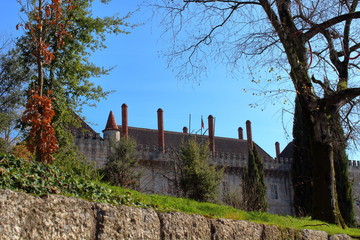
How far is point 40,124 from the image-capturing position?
8.88 meters

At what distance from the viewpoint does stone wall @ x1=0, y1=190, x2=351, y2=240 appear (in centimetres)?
277

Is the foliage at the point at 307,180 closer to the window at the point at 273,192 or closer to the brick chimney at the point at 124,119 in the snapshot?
the window at the point at 273,192

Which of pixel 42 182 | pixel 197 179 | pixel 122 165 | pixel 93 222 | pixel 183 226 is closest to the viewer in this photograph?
pixel 93 222

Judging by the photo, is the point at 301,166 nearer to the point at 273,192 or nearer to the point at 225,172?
the point at 225,172

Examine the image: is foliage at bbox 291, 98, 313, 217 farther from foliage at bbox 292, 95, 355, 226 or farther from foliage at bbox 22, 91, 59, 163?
foliage at bbox 22, 91, 59, 163

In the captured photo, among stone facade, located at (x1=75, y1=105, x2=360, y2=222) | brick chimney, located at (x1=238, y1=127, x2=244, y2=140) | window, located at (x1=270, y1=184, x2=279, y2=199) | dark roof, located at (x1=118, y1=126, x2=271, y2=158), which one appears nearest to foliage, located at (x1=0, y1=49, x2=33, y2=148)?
stone facade, located at (x1=75, y1=105, x2=360, y2=222)

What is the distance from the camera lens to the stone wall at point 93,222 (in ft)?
9.08

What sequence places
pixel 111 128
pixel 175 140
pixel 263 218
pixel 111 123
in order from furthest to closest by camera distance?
pixel 175 140 → pixel 111 123 → pixel 111 128 → pixel 263 218

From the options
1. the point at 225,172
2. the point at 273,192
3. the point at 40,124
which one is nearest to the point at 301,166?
the point at 225,172

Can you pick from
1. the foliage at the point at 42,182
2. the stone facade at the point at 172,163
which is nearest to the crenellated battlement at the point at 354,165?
the stone facade at the point at 172,163

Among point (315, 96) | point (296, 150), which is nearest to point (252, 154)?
point (296, 150)

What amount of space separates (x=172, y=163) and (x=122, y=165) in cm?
370

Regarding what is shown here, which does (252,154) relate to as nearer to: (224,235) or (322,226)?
(322,226)

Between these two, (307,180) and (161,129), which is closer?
(307,180)
